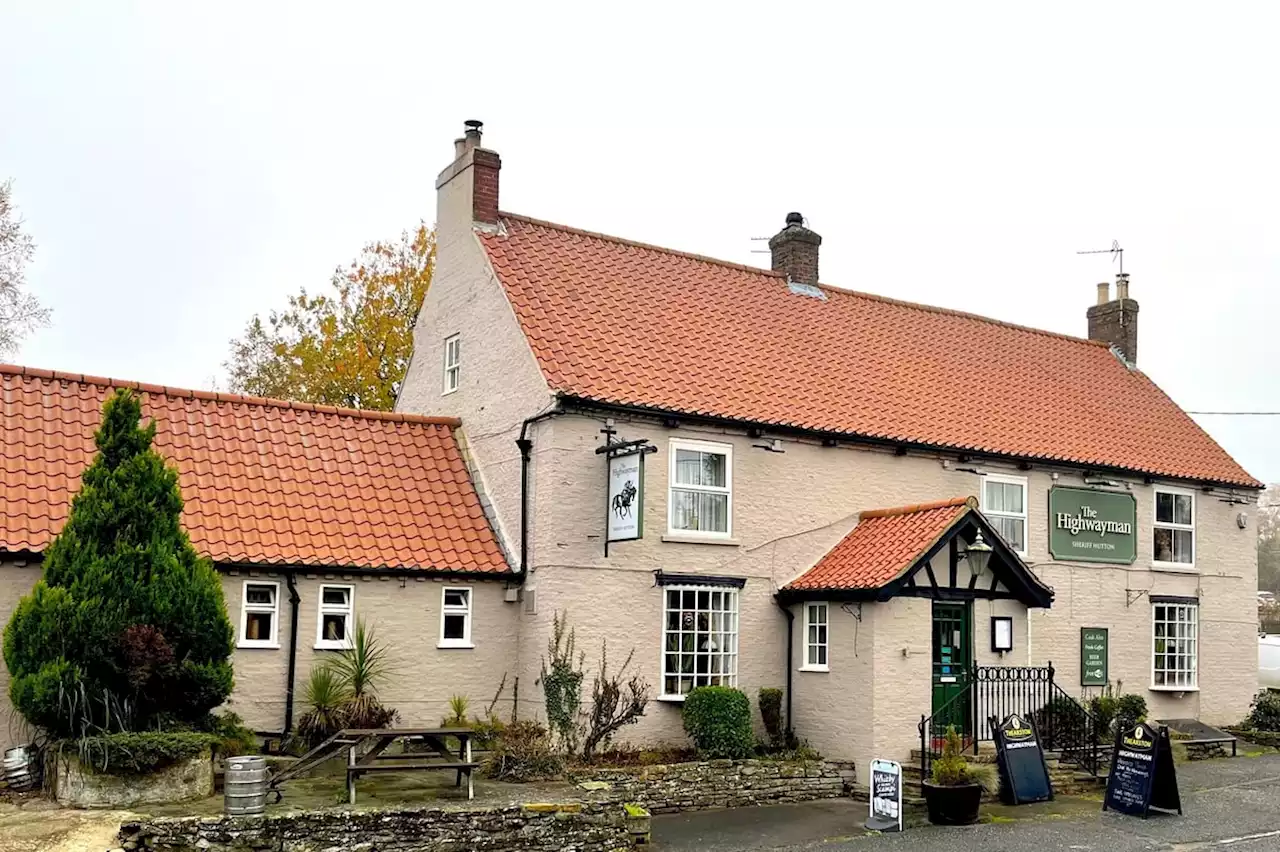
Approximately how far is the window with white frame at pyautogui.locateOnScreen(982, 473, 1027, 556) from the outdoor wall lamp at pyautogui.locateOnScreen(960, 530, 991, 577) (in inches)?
143

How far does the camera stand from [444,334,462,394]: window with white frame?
22484 millimetres

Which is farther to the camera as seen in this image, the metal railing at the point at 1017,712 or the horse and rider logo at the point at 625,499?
the metal railing at the point at 1017,712

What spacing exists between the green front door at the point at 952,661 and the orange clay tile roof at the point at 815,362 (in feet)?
10.7

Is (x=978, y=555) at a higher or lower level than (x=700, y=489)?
lower

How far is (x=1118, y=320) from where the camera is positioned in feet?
100

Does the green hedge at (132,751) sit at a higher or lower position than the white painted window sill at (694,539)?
lower

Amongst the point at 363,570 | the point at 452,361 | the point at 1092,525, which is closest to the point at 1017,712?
the point at 1092,525

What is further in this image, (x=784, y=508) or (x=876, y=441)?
(x=876, y=441)

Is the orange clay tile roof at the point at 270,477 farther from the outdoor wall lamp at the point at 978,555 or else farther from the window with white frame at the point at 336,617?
the outdoor wall lamp at the point at 978,555

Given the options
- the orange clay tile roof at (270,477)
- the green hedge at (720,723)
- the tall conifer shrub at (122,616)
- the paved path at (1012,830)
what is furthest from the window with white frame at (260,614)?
the green hedge at (720,723)

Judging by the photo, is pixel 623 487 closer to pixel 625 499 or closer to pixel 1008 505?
pixel 625 499

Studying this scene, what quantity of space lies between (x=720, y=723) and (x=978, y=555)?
4681 millimetres

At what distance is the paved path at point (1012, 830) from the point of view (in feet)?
50.0

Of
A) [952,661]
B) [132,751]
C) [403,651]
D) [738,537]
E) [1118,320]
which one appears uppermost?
[1118,320]
